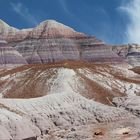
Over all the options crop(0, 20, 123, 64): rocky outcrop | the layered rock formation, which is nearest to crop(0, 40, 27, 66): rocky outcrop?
crop(0, 20, 123, 64): rocky outcrop

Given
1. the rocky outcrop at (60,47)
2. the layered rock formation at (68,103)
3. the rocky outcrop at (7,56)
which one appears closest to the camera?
the layered rock formation at (68,103)

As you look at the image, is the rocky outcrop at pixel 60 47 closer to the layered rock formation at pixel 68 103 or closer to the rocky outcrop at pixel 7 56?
the rocky outcrop at pixel 7 56

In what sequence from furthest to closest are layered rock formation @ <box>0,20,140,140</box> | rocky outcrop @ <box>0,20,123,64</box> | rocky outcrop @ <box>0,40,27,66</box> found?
rocky outcrop @ <box>0,20,123,64</box> → rocky outcrop @ <box>0,40,27,66</box> → layered rock formation @ <box>0,20,140,140</box>

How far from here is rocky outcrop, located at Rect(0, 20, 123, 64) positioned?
173 metres

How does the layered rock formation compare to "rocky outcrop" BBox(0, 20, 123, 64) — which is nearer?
the layered rock formation

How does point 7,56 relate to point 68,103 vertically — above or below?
above

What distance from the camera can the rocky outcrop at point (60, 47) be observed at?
566 ft

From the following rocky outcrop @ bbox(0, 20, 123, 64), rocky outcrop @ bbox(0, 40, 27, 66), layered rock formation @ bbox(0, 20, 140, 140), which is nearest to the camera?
layered rock formation @ bbox(0, 20, 140, 140)

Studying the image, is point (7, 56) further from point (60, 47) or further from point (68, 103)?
point (68, 103)

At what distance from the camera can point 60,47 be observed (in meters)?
175

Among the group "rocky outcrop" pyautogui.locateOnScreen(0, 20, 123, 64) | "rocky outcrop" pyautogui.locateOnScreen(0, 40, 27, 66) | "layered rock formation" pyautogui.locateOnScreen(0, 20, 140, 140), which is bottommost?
"layered rock formation" pyautogui.locateOnScreen(0, 20, 140, 140)

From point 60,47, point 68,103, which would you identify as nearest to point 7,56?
point 60,47

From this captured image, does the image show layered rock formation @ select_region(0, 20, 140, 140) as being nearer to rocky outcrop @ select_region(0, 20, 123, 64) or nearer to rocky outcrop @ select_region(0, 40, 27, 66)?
rocky outcrop @ select_region(0, 40, 27, 66)

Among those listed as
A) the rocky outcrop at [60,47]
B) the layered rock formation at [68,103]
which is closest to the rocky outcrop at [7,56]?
the rocky outcrop at [60,47]
